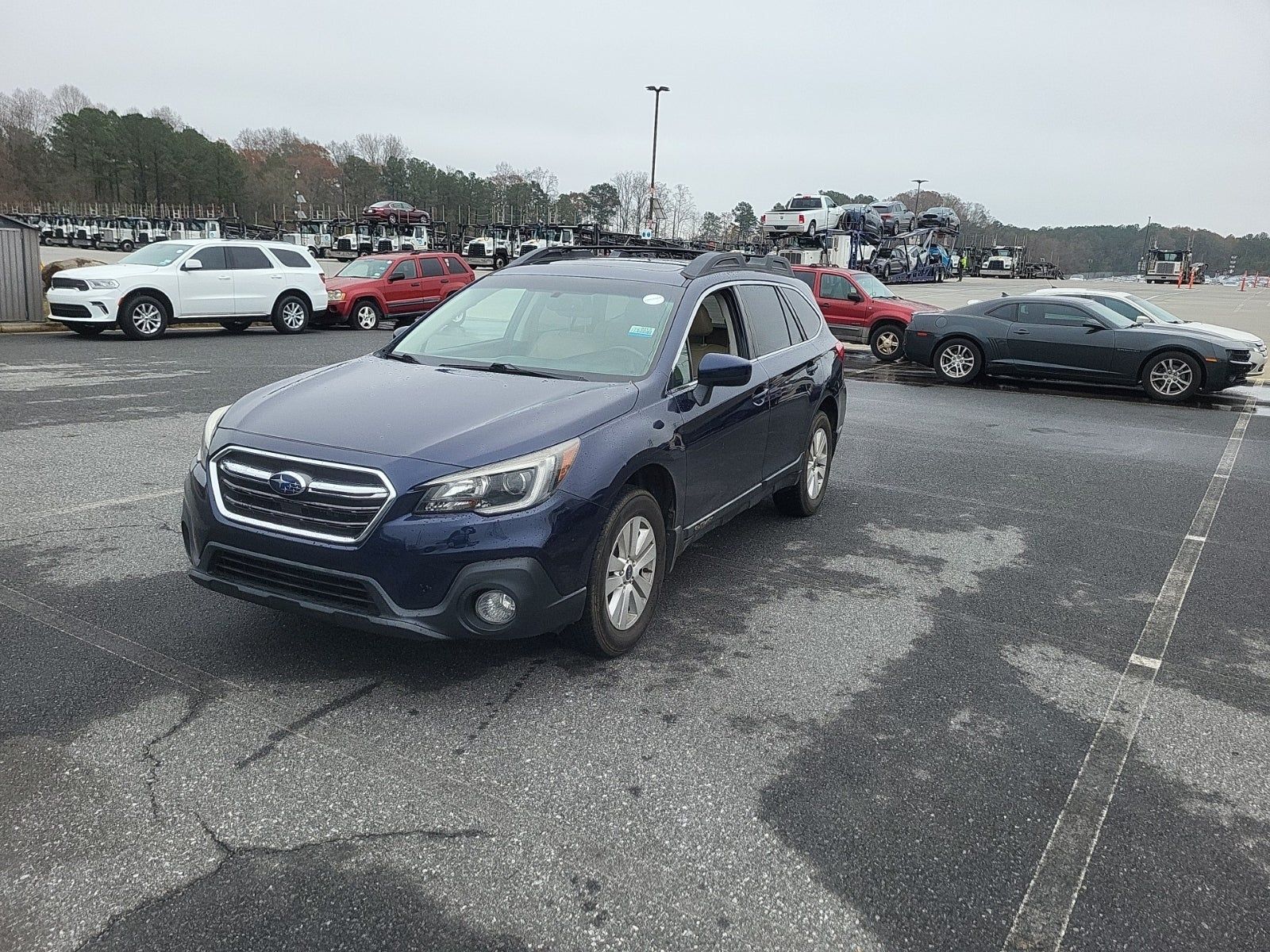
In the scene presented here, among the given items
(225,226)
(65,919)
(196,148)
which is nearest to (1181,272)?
(225,226)

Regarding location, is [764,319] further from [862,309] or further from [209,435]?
[862,309]

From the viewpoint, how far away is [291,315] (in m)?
18.7

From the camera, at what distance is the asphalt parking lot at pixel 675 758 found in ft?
8.60

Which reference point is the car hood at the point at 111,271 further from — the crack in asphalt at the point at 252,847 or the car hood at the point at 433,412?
the crack in asphalt at the point at 252,847

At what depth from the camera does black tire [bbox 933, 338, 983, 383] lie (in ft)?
50.2

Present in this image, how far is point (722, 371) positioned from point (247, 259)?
1563 centimetres

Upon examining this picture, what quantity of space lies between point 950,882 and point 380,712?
2.06 m

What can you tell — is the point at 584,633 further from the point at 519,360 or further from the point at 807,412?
the point at 807,412

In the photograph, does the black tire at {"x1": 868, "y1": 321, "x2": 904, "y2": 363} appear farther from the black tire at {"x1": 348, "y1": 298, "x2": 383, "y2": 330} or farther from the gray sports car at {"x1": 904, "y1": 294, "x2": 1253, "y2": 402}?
the black tire at {"x1": 348, "y1": 298, "x2": 383, "y2": 330}

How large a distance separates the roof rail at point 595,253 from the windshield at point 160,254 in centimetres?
1317

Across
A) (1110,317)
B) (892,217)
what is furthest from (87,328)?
(892,217)

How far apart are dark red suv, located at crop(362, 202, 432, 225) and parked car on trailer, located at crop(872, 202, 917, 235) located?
2592 cm

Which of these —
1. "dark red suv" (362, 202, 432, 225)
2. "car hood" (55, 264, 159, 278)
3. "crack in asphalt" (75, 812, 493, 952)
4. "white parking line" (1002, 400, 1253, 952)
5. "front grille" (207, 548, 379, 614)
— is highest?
"dark red suv" (362, 202, 432, 225)

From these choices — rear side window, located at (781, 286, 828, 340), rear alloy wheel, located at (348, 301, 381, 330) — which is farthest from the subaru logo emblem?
rear alloy wheel, located at (348, 301, 381, 330)
